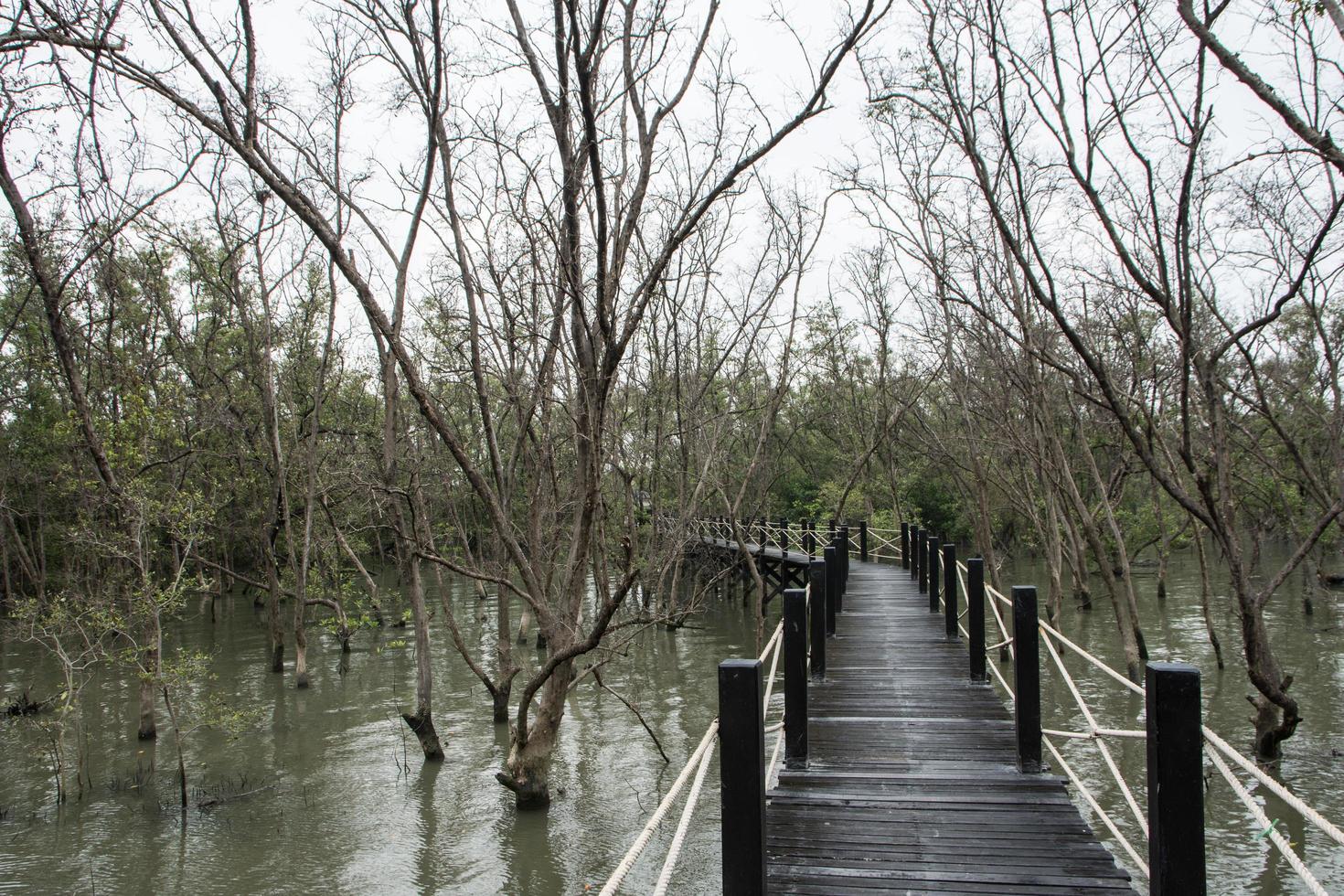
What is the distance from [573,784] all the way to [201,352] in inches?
654

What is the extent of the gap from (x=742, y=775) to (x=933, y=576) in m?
9.28

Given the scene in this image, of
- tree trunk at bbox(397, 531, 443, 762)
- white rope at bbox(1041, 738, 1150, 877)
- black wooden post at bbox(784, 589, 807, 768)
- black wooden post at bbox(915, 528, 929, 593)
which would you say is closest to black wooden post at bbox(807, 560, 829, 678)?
black wooden post at bbox(784, 589, 807, 768)

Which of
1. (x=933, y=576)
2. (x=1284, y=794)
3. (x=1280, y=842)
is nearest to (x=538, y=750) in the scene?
(x=933, y=576)

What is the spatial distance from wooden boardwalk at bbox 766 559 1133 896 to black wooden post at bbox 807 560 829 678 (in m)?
0.22

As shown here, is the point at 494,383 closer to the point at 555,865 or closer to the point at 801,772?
the point at 555,865

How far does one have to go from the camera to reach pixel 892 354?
110ft

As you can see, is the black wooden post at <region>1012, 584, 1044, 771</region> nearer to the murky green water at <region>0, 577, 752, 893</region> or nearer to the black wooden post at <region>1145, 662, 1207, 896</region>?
the black wooden post at <region>1145, 662, 1207, 896</region>

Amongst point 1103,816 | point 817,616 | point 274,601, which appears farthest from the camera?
point 274,601

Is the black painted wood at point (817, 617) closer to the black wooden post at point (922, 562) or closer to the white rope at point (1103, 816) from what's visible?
the white rope at point (1103, 816)

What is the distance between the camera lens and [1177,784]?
9.86 feet

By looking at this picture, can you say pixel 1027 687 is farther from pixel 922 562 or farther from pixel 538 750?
pixel 922 562

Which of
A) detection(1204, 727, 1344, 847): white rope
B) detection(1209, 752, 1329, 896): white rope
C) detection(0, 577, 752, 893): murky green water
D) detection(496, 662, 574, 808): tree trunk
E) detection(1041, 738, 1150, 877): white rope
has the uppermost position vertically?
detection(1204, 727, 1344, 847): white rope

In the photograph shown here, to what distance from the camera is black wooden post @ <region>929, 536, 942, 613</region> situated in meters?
12.0

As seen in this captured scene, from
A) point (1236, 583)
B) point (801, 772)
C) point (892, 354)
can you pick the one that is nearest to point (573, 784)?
point (801, 772)
